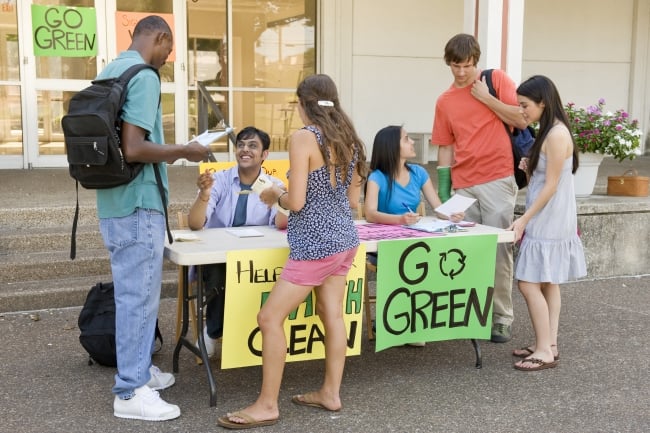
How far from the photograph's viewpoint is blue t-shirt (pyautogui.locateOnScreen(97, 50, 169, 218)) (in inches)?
125

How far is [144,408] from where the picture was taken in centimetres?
341

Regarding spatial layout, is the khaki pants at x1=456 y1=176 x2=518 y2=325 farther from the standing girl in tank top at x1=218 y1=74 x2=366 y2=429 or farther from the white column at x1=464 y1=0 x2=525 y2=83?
the white column at x1=464 y1=0 x2=525 y2=83

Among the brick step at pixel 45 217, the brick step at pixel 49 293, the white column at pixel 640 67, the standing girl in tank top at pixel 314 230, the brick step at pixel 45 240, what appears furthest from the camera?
the white column at pixel 640 67

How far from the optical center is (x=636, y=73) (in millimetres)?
11766

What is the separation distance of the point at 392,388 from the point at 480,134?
1714 millimetres

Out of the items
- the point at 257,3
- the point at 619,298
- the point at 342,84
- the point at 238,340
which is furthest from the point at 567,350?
the point at 257,3

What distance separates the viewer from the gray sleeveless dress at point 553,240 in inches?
164

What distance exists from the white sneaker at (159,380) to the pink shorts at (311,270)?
3.20 ft

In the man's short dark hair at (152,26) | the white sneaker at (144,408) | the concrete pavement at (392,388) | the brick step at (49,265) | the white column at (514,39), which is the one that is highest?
the white column at (514,39)

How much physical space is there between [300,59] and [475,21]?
155 inches

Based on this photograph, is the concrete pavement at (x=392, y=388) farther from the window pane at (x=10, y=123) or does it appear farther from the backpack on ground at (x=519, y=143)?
the window pane at (x=10, y=123)

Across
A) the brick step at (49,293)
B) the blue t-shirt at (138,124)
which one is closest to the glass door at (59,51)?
the brick step at (49,293)

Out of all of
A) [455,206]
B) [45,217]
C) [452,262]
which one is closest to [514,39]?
[455,206]

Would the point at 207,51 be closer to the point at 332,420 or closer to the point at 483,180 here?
the point at 483,180
